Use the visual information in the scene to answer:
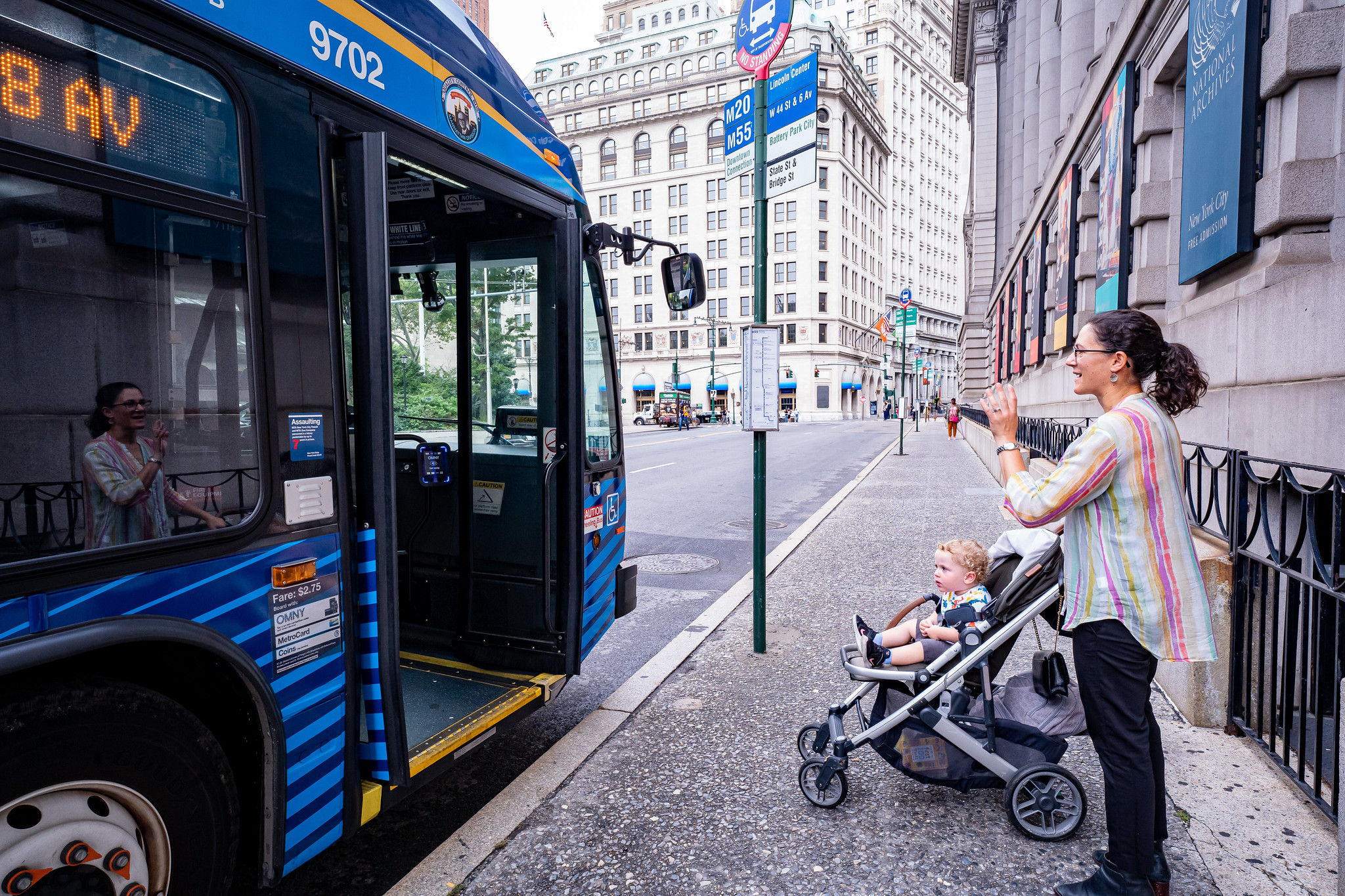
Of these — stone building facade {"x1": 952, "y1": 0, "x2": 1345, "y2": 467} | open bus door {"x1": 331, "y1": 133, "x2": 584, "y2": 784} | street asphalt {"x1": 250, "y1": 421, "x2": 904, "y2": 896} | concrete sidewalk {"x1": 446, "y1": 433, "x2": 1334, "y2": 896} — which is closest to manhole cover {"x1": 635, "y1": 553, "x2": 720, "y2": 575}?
street asphalt {"x1": 250, "y1": 421, "x2": 904, "y2": 896}

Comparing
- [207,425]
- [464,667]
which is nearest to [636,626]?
[464,667]

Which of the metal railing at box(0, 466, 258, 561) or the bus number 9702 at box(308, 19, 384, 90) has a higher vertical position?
the bus number 9702 at box(308, 19, 384, 90)

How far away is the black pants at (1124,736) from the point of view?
259 cm

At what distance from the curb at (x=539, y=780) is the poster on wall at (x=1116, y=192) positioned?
7.61 metres

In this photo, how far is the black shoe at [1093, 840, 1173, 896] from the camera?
2652mm

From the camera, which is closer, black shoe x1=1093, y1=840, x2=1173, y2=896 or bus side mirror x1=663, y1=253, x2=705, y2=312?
black shoe x1=1093, y1=840, x2=1173, y2=896

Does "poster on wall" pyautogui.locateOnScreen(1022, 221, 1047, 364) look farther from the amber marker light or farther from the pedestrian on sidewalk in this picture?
the amber marker light

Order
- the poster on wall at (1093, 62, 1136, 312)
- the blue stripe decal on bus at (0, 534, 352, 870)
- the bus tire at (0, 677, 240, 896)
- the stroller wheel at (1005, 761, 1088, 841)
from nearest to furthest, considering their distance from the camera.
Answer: the bus tire at (0, 677, 240, 896) < the blue stripe decal on bus at (0, 534, 352, 870) < the stroller wheel at (1005, 761, 1088, 841) < the poster on wall at (1093, 62, 1136, 312)

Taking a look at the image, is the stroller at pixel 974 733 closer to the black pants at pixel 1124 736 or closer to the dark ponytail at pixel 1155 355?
the black pants at pixel 1124 736

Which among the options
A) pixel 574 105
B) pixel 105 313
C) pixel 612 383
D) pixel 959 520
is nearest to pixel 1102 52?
pixel 959 520

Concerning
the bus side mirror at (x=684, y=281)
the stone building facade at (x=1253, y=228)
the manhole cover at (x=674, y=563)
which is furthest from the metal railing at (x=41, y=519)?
the manhole cover at (x=674, y=563)

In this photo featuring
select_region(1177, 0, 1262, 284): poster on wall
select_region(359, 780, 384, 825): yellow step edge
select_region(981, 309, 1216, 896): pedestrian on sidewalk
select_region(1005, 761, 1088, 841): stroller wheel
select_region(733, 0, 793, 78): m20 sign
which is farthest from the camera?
→ select_region(1177, 0, 1262, 284): poster on wall

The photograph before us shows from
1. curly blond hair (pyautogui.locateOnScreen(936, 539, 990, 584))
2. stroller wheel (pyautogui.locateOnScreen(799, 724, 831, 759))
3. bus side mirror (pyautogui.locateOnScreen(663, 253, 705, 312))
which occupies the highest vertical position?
bus side mirror (pyautogui.locateOnScreen(663, 253, 705, 312))

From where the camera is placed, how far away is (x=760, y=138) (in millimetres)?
5297
